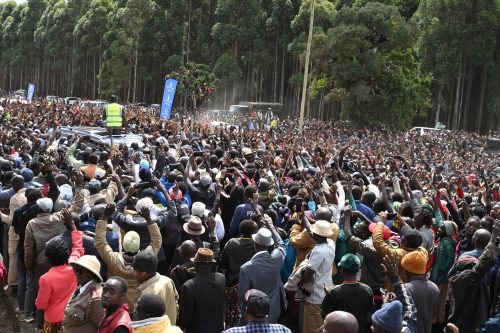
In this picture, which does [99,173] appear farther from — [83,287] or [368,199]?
[83,287]

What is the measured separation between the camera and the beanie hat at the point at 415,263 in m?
5.23

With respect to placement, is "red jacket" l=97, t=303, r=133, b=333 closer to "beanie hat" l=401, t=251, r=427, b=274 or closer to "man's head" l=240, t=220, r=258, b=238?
"man's head" l=240, t=220, r=258, b=238

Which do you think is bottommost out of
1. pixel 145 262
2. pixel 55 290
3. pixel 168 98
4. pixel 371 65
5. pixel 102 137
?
pixel 55 290

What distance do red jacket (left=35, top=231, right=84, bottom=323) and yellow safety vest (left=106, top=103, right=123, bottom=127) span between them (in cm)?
963

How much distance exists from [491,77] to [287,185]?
116ft

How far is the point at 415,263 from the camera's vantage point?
5.23 meters

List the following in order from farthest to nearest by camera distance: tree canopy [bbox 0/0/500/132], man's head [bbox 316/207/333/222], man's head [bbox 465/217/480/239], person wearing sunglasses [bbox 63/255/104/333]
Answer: tree canopy [bbox 0/0/500/132] → man's head [bbox 465/217/480/239] → man's head [bbox 316/207/333/222] → person wearing sunglasses [bbox 63/255/104/333]

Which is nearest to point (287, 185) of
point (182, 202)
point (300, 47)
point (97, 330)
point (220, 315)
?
point (182, 202)

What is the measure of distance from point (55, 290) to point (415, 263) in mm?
2889

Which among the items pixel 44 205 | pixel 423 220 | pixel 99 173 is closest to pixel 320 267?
pixel 423 220

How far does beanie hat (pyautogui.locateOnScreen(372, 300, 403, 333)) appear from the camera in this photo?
4059 millimetres

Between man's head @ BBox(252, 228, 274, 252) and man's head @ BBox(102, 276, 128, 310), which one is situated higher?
man's head @ BBox(252, 228, 274, 252)

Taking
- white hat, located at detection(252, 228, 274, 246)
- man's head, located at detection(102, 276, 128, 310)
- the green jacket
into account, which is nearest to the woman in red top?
man's head, located at detection(102, 276, 128, 310)

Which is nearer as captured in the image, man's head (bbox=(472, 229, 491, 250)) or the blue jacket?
man's head (bbox=(472, 229, 491, 250))
